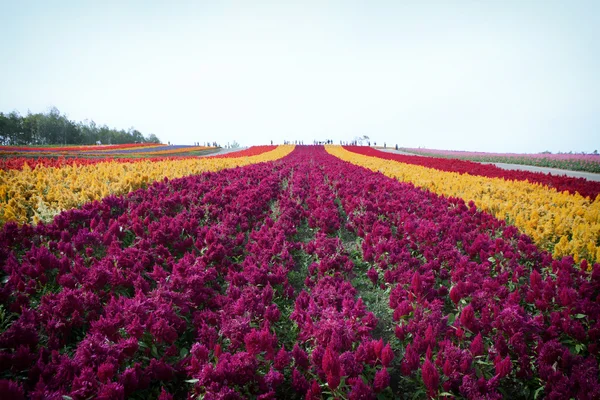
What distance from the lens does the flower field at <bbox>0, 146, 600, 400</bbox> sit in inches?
91.7

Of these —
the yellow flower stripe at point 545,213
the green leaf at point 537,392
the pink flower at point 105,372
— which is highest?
the yellow flower stripe at point 545,213

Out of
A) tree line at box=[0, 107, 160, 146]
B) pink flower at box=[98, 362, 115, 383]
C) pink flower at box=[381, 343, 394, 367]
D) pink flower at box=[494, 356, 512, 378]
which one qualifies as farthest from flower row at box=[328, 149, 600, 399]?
tree line at box=[0, 107, 160, 146]

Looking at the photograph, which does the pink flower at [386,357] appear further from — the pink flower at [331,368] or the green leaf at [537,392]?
the green leaf at [537,392]

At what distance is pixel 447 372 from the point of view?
2434mm

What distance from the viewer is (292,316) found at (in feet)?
10.5

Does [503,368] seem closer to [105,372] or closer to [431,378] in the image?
[431,378]

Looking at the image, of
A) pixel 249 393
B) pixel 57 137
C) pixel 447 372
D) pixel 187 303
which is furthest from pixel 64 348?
pixel 57 137

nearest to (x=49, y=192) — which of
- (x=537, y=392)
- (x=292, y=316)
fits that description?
(x=292, y=316)

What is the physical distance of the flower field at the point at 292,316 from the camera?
2.33 m

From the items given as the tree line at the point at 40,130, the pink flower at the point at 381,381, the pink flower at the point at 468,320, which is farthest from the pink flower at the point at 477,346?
the tree line at the point at 40,130

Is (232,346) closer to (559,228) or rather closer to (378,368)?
(378,368)

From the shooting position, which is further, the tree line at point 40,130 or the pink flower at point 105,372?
the tree line at point 40,130

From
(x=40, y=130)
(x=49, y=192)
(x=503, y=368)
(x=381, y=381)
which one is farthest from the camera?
(x=40, y=130)

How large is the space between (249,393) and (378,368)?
117 centimetres
